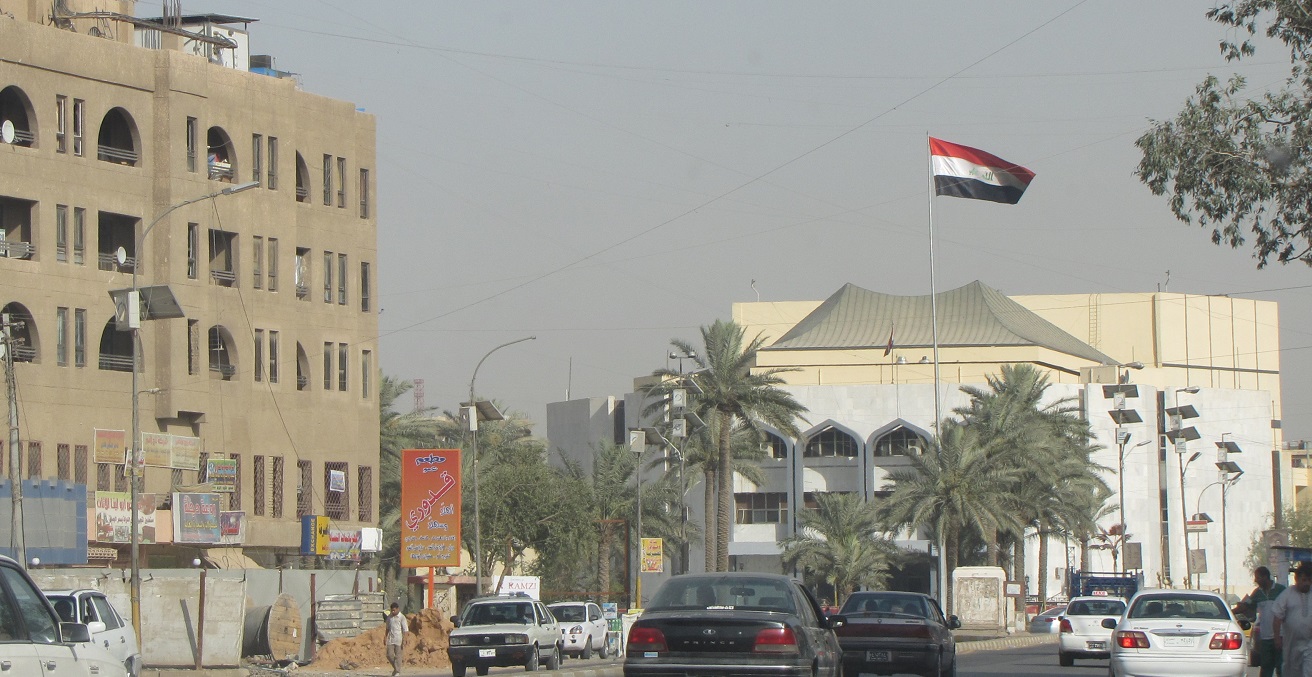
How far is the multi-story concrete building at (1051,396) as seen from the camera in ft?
309

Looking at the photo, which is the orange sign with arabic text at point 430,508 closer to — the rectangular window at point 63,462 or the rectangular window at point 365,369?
the rectangular window at point 63,462

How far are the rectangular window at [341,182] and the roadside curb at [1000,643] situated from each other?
88.3 ft

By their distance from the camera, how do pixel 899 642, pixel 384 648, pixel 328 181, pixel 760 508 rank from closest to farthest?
pixel 899 642 → pixel 384 648 → pixel 328 181 → pixel 760 508

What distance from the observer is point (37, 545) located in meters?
41.5

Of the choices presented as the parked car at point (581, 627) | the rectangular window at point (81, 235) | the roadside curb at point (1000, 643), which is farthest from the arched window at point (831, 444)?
the rectangular window at point (81, 235)

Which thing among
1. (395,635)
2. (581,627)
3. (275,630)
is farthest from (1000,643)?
(275,630)

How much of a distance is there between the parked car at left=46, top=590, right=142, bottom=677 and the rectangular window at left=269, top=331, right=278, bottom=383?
35.1 metres

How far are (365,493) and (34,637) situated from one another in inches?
1940

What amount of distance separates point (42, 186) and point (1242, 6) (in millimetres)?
35110

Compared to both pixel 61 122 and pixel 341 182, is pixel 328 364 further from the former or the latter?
pixel 61 122

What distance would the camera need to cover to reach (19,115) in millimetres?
48281

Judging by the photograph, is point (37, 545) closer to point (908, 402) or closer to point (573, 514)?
point (573, 514)

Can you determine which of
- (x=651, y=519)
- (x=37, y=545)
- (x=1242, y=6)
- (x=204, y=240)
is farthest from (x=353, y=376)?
(x=1242, y=6)

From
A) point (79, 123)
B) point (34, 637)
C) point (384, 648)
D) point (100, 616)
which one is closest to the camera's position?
point (34, 637)
